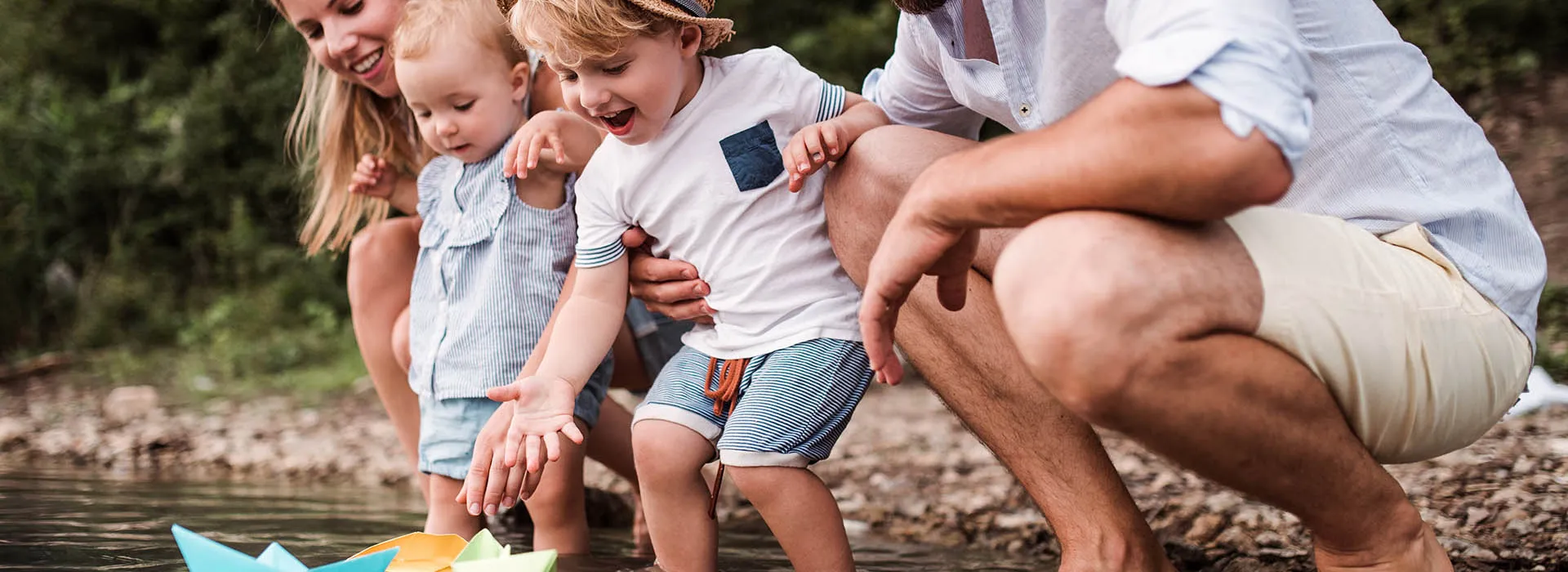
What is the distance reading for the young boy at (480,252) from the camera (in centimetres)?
268

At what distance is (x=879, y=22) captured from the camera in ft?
25.1

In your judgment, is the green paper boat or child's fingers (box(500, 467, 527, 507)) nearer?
the green paper boat

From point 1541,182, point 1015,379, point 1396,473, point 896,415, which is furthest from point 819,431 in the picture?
point 1541,182

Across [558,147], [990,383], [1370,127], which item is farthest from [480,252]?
[1370,127]

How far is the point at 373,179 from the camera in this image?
309cm

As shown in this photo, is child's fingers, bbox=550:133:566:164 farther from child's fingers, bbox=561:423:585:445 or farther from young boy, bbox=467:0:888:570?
child's fingers, bbox=561:423:585:445

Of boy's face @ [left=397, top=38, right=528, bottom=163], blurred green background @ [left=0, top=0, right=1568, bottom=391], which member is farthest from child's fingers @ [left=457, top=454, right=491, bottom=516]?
blurred green background @ [left=0, top=0, right=1568, bottom=391]

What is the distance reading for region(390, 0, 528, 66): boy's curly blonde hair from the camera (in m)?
2.68

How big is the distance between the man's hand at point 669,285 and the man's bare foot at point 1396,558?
1.06 metres

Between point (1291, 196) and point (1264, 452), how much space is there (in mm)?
505

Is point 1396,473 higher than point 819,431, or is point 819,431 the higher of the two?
point 819,431

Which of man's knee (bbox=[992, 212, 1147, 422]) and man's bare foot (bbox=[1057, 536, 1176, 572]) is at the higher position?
man's knee (bbox=[992, 212, 1147, 422])

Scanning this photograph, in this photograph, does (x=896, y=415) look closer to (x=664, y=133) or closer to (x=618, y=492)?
(x=618, y=492)

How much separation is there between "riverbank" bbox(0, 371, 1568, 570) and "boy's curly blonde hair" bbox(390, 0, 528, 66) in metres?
1.33
